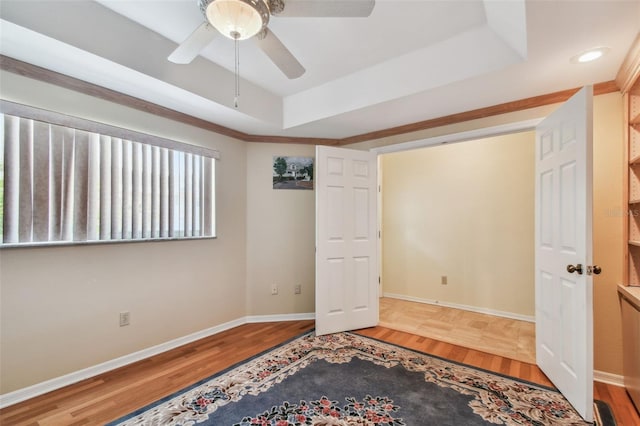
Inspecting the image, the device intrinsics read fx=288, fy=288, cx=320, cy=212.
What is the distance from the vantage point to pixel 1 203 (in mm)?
1910

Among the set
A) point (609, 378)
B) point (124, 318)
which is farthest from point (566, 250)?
point (124, 318)

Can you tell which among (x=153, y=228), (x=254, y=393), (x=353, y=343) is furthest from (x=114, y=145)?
(x=353, y=343)

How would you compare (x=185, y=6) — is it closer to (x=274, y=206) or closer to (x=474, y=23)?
(x=474, y=23)

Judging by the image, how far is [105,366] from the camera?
2.37 m

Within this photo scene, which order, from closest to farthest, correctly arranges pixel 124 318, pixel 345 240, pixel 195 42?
pixel 195 42
pixel 124 318
pixel 345 240

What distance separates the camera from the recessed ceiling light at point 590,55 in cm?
180

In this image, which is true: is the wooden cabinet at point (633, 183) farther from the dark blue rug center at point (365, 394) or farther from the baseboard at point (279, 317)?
the baseboard at point (279, 317)

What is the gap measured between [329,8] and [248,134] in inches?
92.0

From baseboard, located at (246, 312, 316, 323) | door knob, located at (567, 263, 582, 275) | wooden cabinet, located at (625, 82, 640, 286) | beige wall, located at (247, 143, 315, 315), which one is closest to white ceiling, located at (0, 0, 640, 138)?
wooden cabinet, located at (625, 82, 640, 286)

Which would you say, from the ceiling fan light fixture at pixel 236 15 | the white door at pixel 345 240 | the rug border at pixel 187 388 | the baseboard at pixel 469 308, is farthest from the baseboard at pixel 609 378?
the ceiling fan light fixture at pixel 236 15

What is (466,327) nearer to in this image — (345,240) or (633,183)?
(345,240)

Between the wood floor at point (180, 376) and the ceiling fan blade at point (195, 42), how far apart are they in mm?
2264

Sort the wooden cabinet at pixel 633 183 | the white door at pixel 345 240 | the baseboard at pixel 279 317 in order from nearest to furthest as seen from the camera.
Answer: the wooden cabinet at pixel 633 183 < the white door at pixel 345 240 < the baseboard at pixel 279 317

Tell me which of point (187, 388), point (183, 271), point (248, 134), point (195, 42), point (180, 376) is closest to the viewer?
point (195, 42)
